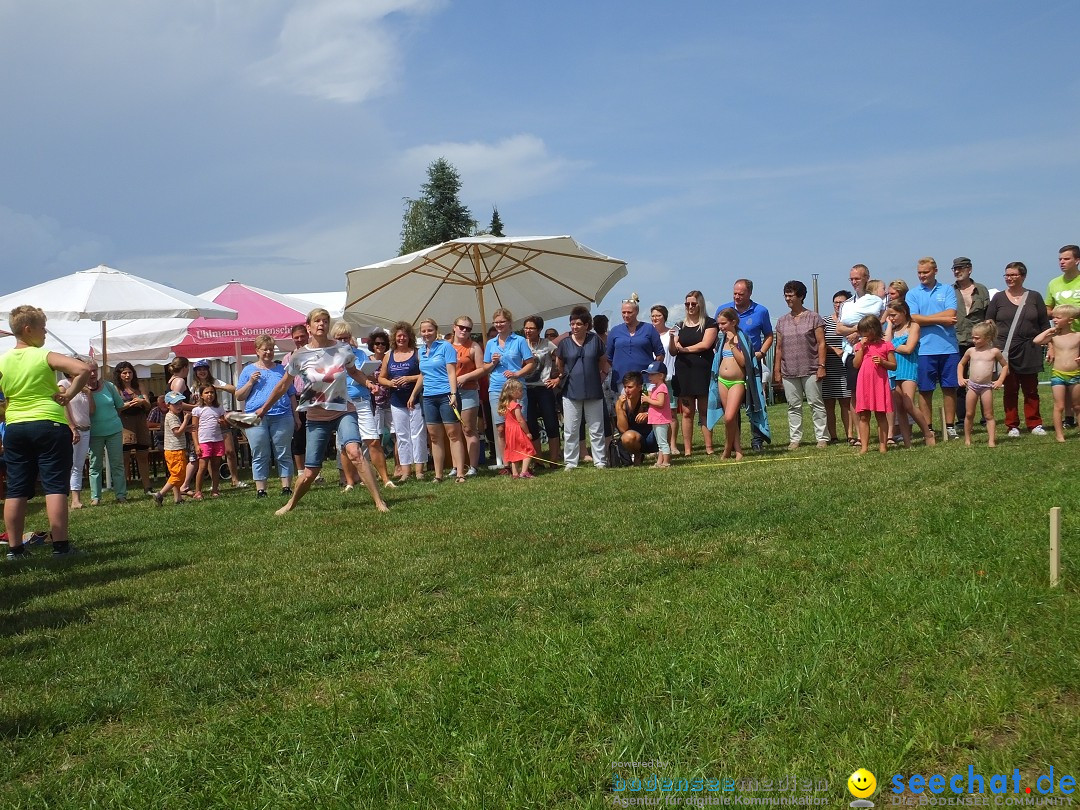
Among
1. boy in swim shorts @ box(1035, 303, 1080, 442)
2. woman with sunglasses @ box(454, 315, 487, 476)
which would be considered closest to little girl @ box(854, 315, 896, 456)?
boy in swim shorts @ box(1035, 303, 1080, 442)

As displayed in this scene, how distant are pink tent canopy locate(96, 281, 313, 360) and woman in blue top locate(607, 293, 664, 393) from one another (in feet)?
26.6

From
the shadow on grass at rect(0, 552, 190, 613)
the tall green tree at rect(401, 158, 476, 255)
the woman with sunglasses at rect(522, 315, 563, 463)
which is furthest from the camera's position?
the tall green tree at rect(401, 158, 476, 255)

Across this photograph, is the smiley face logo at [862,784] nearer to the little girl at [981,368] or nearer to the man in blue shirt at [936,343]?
the little girl at [981,368]

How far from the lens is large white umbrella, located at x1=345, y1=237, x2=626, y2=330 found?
1407 centimetres

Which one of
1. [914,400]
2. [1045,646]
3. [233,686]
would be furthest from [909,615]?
[914,400]

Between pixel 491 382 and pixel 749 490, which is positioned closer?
pixel 749 490

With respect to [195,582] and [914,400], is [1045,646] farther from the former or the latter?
[914,400]

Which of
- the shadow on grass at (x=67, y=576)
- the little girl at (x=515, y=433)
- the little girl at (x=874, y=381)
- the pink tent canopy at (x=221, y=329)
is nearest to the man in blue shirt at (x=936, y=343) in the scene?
the little girl at (x=874, y=381)

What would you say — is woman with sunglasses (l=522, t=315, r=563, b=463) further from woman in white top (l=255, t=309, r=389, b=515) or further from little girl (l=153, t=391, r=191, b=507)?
little girl (l=153, t=391, r=191, b=507)

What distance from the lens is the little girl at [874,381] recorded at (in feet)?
36.7

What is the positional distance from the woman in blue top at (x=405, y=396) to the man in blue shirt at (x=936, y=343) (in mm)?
6464

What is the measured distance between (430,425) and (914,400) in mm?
6049

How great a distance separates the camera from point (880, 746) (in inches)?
125

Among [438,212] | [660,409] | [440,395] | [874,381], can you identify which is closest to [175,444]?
[440,395]
